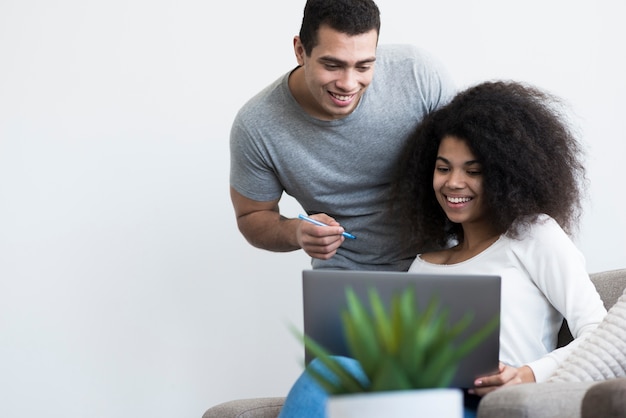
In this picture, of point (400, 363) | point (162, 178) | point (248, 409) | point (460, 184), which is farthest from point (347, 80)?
point (400, 363)

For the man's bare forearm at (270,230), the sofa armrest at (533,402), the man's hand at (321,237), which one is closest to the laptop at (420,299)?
the sofa armrest at (533,402)

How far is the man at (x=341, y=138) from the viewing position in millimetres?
2293

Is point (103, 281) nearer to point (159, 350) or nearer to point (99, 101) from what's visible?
point (159, 350)

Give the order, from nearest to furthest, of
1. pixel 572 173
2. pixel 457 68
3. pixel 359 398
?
pixel 359 398, pixel 572 173, pixel 457 68

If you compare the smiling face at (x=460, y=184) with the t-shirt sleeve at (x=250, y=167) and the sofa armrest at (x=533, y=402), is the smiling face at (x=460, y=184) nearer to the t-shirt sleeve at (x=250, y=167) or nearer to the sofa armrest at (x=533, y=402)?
the t-shirt sleeve at (x=250, y=167)

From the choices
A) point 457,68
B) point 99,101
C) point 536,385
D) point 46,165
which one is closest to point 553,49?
point 457,68

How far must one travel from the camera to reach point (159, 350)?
306 cm

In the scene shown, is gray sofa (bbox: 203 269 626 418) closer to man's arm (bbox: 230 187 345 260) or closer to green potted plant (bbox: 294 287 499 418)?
green potted plant (bbox: 294 287 499 418)

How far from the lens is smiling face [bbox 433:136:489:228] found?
6.82 feet

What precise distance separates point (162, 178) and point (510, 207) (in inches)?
51.7

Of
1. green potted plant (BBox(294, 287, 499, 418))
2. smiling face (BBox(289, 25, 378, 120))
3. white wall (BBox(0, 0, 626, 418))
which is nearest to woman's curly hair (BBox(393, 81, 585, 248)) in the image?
smiling face (BBox(289, 25, 378, 120))

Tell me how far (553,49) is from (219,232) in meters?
1.14

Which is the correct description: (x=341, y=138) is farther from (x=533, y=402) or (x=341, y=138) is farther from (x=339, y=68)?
(x=533, y=402)

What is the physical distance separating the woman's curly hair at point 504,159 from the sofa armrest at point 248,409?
59 centimetres
